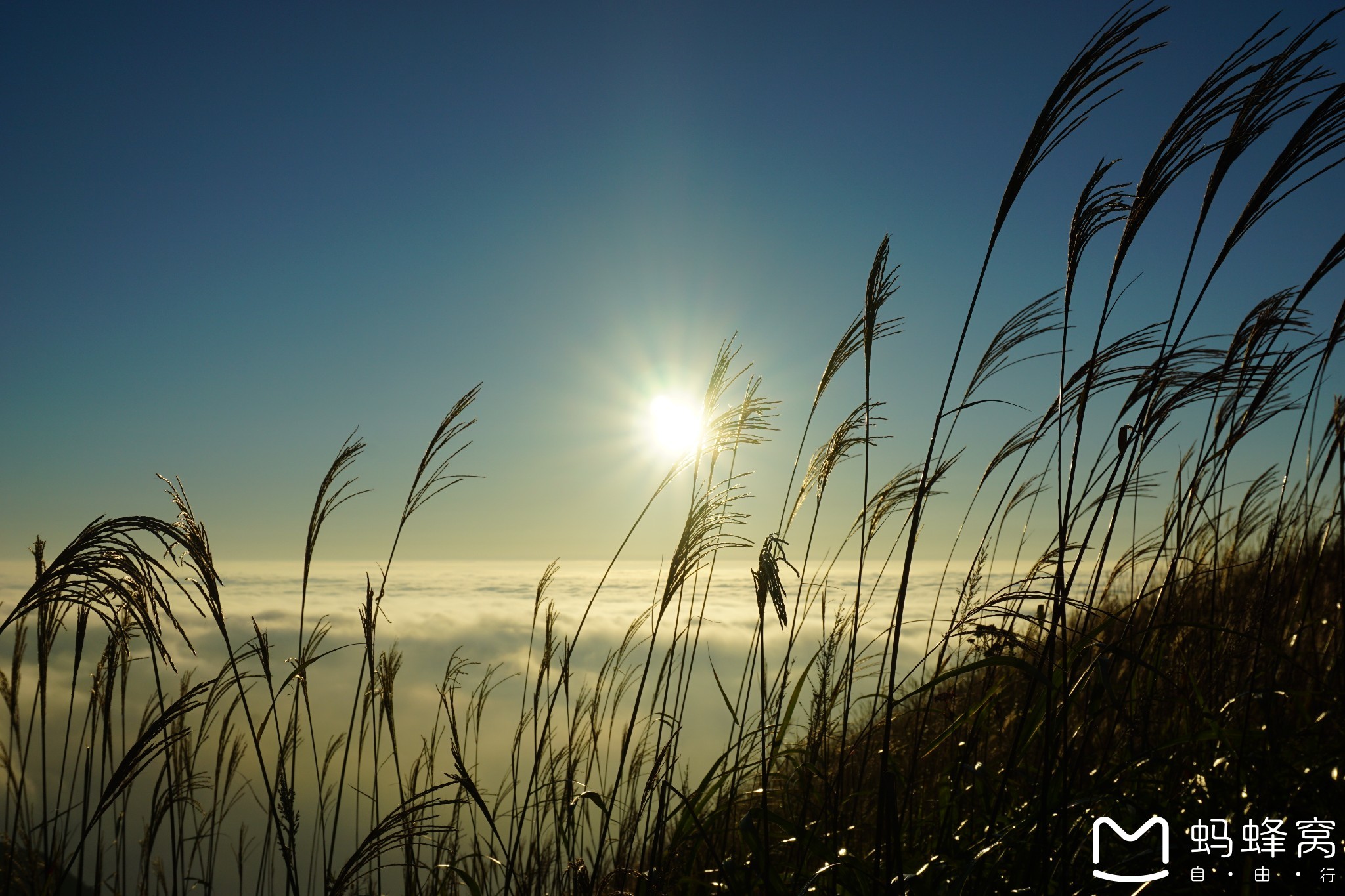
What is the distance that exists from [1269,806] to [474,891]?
201 centimetres

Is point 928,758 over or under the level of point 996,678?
under

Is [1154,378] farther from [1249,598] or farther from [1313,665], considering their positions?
[1249,598]

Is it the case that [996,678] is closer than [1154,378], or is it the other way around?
[1154,378]

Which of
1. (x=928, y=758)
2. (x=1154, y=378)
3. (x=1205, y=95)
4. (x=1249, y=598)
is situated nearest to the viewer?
(x=1205, y=95)

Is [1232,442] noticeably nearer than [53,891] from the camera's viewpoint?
No

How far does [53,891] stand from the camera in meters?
2.11

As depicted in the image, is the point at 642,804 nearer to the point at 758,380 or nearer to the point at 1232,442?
the point at 758,380

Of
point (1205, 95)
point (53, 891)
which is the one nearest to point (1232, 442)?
point (1205, 95)

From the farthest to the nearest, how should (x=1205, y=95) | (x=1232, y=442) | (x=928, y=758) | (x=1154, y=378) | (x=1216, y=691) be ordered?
(x=928, y=758)
(x=1216, y=691)
(x=1232, y=442)
(x=1154, y=378)
(x=1205, y=95)

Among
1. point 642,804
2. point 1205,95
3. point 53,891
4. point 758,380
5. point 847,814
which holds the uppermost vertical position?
point 1205,95

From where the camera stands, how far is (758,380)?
8.19 ft

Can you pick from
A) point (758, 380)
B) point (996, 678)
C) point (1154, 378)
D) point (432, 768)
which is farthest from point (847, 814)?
point (432, 768)

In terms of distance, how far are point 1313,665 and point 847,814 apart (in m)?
1.53

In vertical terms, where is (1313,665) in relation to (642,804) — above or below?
above
